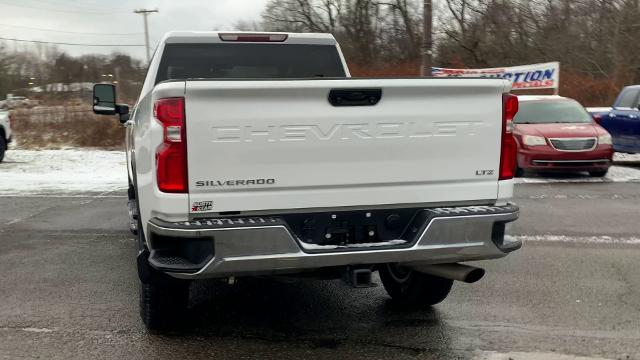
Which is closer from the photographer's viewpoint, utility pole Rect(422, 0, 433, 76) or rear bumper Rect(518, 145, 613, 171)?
rear bumper Rect(518, 145, 613, 171)

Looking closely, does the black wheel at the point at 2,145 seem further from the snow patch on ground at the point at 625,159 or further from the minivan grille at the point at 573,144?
the snow patch on ground at the point at 625,159

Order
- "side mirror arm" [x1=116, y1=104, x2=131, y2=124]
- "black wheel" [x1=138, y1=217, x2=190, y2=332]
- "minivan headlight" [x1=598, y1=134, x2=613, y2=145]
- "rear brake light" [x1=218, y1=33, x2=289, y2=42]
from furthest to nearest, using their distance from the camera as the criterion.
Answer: "minivan headlight" [x1=598, y1=134, x2=613, y2=145] < "side mirror arm" [x1=116, y1=104, x2=131, y2=124] < "rear brake light" [x1=218, y1=33, x2=289, y2=42] < "black wheel" [x1=138, y1=217, x2=190, y2=332]

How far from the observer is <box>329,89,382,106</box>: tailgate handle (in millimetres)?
3451

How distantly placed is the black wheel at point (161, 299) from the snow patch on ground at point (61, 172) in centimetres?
779

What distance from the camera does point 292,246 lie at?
3311 millimetres

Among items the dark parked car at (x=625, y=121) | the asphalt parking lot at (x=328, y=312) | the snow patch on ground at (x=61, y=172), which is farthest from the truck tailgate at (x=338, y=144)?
the dark parked car at (x=625, y=121)

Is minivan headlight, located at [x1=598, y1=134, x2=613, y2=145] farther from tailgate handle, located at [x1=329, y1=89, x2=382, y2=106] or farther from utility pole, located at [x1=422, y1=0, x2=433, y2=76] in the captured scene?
tailgate handle, located at [x1=329, y1=89, x2=382, y2=106]

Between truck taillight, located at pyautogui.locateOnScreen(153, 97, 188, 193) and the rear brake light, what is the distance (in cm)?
222

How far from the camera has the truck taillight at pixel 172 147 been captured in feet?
10.5

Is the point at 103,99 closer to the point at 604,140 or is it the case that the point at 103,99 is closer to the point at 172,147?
the point at 172,147

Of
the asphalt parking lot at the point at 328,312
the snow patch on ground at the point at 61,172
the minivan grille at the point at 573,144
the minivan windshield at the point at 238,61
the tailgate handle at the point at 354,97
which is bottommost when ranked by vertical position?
the snow patch on ground at the point at 61,172

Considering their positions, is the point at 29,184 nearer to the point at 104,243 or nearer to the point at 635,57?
the point at 104,243

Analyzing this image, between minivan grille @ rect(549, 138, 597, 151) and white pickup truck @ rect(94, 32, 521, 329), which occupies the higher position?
white pickup truck @ rect(94, 32, 521, 329)

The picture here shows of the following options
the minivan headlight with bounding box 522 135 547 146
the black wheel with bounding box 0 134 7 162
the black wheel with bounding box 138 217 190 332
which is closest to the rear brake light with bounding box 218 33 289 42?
the black wheel with bounding box 138 217 190 332
